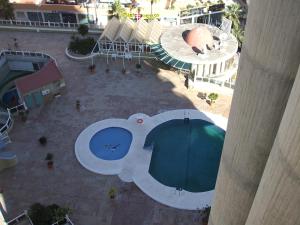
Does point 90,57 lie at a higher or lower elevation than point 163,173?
higher

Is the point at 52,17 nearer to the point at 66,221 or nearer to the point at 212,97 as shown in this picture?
the point at 212,97

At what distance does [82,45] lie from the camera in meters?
49.9

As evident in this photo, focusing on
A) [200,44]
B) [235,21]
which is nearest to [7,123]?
[200,44]

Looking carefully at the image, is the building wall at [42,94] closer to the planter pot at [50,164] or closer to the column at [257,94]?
the planter pot at [50,164]

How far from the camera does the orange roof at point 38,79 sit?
40.6 m

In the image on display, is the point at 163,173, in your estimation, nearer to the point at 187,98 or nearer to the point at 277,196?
the point at 187,98

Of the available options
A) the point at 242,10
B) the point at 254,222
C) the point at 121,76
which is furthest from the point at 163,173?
the point at 242,10

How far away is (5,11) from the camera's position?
5331 centimetres

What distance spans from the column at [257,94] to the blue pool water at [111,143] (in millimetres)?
19958

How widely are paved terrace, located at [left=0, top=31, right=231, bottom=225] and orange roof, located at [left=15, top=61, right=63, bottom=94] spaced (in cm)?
242

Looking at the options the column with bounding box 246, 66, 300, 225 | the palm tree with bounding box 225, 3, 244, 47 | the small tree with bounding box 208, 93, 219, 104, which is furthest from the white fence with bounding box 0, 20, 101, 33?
the column with bounding box 246, 66, 300, 225

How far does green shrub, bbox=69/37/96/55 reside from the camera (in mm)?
49250

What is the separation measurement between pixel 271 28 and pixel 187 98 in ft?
102

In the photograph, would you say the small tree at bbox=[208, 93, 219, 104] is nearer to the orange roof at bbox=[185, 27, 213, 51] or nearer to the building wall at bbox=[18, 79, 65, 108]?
the orange roof at bbox=[185, 27, 213, 51]
